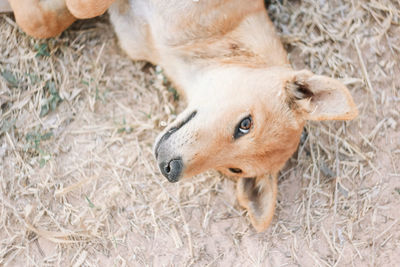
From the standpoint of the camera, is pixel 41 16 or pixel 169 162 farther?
pixel 41 16

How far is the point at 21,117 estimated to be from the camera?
4422mm

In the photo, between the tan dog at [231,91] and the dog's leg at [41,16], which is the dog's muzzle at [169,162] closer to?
the tan dog at [231,91]

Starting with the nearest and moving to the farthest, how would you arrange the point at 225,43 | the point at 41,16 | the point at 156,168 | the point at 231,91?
the point at 231,91 → the point at 225,43 → the point at 41,16 → the point at 156,168

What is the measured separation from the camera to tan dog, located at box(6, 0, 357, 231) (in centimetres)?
338

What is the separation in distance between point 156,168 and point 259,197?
3.19ft

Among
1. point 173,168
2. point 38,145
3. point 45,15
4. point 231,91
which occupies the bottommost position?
point 38,145

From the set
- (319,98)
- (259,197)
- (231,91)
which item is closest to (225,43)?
(231,91)

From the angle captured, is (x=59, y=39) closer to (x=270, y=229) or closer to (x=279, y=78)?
(x=279, y=78)

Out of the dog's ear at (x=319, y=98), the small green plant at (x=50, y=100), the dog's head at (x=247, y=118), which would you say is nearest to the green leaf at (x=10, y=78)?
the small green plant at (x=50, y=100)

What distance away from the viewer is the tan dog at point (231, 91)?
338 centimetres

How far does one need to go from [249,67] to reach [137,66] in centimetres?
130

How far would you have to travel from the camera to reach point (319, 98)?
134 inches

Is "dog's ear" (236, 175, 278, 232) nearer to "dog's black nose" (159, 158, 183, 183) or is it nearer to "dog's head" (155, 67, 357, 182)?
"dog's head" (155, 67, 357, 182)

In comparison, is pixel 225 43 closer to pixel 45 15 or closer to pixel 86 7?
pixel 86 7
